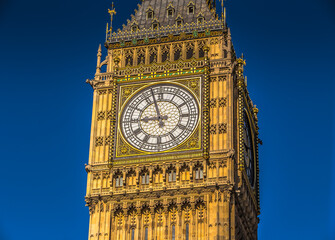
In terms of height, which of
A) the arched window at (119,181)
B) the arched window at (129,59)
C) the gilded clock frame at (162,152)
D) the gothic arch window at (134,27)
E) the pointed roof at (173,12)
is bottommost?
the arched window at (119,181)

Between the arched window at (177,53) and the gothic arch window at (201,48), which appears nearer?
the gothic arch window at (201,48)

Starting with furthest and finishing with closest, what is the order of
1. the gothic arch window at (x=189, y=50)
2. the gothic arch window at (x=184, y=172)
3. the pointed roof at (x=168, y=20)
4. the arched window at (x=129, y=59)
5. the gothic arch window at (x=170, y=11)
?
the gothic arch window at (x=170, y=11)
the pointed roof at (x=168, y=20)
the arched window at (x=129, y=59)
the gothic arch window at (x=189, y=50)
the gothic arch window at (x=184, y=172)

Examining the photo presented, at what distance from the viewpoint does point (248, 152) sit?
2549 inches

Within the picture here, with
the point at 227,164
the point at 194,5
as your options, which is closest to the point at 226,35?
the point at 194,5

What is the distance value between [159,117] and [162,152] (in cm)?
214

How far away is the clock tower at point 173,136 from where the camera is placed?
59281 mm

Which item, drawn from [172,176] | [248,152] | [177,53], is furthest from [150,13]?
[172,176]

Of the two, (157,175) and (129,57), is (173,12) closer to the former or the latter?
(129,57)

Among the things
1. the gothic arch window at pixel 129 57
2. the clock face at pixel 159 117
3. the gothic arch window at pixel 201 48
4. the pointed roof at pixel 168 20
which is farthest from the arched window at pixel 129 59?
the gothic arch window at pixel 201 48

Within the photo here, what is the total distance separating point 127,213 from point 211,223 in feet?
14.2

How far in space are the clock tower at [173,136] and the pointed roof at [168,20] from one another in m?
0.07

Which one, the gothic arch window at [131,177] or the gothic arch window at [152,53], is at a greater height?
the gothic arch window at [152,53]

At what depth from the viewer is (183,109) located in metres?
61.7

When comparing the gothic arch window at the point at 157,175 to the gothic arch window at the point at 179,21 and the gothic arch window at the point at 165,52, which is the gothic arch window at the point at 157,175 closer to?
the gothic arch window at the point at 165,52
